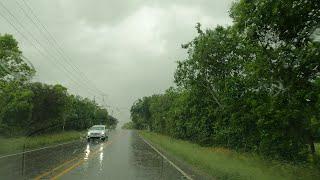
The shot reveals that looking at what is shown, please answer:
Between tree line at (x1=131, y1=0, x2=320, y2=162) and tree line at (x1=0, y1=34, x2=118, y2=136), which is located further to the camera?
tree line at (x1=0, y1=34, x2=118, y2=136)

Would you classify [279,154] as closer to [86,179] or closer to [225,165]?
[225,165]

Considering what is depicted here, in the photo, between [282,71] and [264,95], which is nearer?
[282,71]

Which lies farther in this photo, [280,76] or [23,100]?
[23,100]

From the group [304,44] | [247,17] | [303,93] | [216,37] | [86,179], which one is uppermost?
[216,37]

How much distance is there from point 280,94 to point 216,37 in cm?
1797

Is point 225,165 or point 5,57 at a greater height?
point 5,57

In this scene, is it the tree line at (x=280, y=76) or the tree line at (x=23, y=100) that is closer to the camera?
the tree line at (x=280, y=76)

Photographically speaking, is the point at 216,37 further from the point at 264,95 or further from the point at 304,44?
the point at 304,44

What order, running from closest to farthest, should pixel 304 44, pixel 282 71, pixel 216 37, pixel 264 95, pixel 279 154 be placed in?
1. pixel 304 44
2. pixel 282 71
3. pixel 264 95
4. pixel 279 154
5. pixel 216 37

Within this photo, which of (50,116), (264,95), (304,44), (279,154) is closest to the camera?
(304,44)

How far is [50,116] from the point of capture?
2264 inches

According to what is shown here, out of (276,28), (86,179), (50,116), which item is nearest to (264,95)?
(276,28)

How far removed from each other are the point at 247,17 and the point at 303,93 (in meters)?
2.98

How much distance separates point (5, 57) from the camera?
1606 inches
